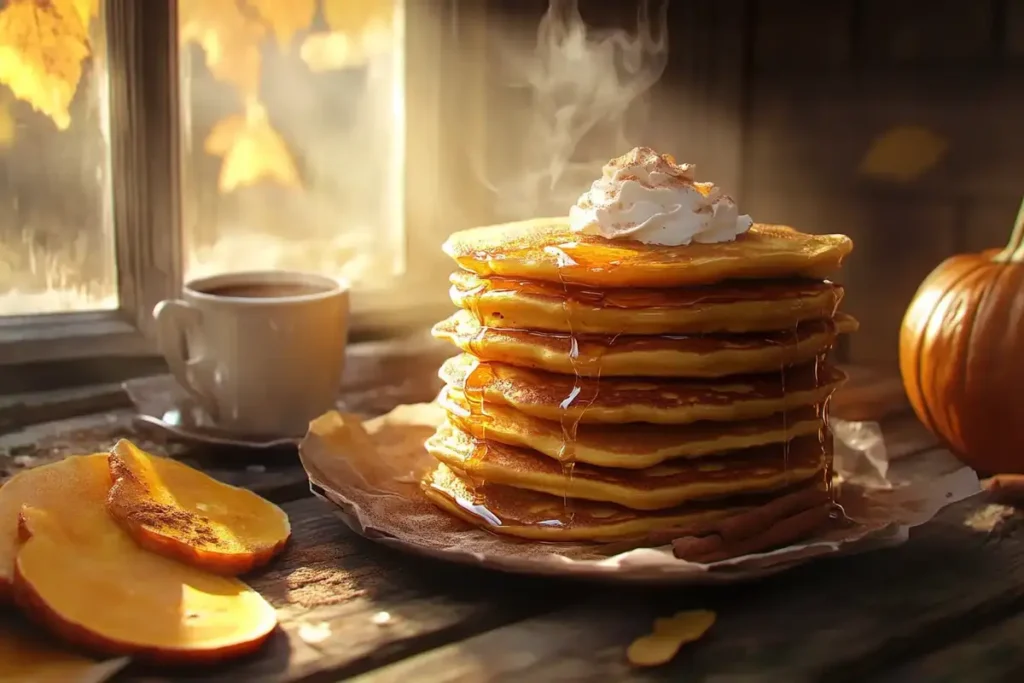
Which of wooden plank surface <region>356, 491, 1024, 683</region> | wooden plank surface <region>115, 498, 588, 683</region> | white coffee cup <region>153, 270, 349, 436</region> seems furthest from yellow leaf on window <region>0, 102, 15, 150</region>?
wooden plank surface <region>356, 491, 1024, 683</region>

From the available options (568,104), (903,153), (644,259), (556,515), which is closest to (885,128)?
(903,153)

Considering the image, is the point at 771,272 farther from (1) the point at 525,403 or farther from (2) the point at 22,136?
(2) the point at 22,136

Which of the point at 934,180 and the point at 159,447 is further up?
the point at 934,180

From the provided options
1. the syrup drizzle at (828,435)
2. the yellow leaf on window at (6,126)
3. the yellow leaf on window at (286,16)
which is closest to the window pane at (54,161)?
the yellow leaf on window at (6,126)

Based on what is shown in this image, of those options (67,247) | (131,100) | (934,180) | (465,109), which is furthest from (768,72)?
(67,247)

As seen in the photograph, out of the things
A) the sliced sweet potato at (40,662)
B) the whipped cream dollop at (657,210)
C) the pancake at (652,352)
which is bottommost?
the sliced sweet potato at (40,662)

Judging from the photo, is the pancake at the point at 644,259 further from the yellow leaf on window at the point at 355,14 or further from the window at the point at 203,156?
the yellow leaf on window at the point at 355,14

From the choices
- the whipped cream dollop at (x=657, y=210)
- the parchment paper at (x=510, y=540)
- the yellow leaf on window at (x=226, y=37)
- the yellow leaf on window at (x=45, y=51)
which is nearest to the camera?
the parchment paper at (x=510, y=540)
